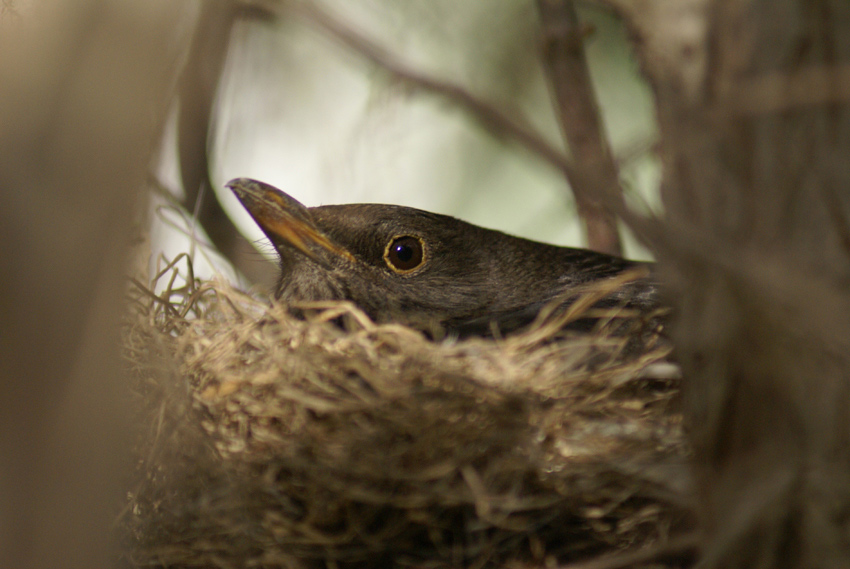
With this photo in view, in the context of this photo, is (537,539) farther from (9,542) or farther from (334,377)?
(9,542)

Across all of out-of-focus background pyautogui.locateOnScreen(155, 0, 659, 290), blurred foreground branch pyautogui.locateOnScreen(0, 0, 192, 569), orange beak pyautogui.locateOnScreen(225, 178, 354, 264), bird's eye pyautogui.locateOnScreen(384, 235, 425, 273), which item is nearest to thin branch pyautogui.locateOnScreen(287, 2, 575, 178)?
blurred foreground branch pyautogui.locateOnScreen(0, 0, 192, 569)

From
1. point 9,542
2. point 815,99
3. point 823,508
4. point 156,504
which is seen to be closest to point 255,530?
point 156,504

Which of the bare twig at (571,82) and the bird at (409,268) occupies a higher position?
the bare twig at (571,82)

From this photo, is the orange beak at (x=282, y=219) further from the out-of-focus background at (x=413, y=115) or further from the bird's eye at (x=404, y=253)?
the out-of-focus background at (x=413, y=115)

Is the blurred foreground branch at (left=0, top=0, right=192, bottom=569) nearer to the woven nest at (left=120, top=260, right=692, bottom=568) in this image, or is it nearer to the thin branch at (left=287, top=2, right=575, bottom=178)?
the thin branch at (left=287, top=2, right=575, bottom=178)

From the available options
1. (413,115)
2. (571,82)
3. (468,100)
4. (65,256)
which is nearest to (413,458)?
(468,100)

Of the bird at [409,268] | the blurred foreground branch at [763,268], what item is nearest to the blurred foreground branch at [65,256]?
the blurred foreground branch at [763,268]

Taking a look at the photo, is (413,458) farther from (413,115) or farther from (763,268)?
(413,115)
